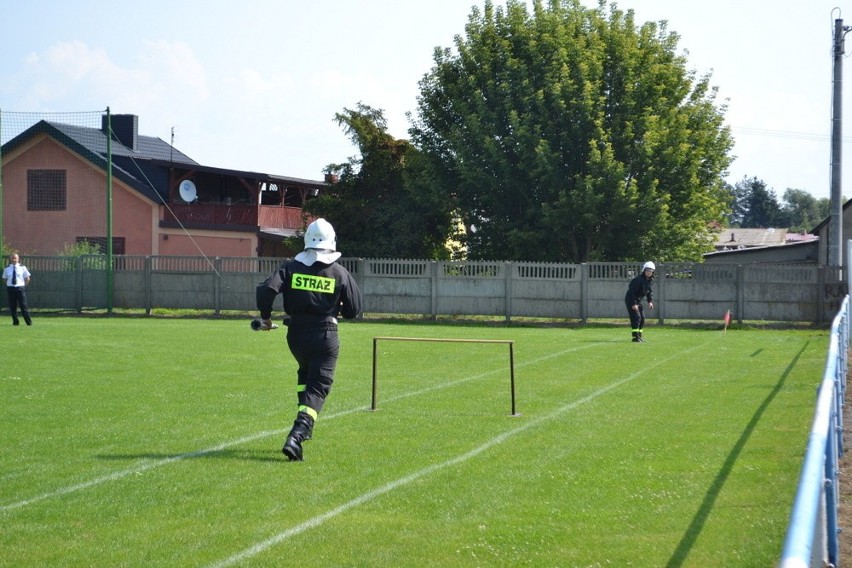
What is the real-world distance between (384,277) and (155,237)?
16.6 meters

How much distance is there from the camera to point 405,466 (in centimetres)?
925

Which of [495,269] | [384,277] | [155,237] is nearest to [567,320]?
[495,269]

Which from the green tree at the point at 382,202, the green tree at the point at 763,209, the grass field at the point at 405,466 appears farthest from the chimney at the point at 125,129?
the green tree at the point at 763,209

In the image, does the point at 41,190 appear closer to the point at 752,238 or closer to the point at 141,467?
the point at 141,467

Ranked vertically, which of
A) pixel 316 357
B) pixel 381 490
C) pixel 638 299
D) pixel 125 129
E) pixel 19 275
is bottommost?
pixel 381 490

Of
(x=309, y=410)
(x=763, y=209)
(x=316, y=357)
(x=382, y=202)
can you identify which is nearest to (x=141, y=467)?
(x=309, y=410)

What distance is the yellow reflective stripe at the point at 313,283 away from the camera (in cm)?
1005

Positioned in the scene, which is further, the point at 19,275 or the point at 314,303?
the point at 19,275

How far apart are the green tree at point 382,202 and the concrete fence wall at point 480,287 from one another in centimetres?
756

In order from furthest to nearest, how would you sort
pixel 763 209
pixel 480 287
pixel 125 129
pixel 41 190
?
pixel 763 209
pixel 125 129
pixel 41 190
pixel 480 287

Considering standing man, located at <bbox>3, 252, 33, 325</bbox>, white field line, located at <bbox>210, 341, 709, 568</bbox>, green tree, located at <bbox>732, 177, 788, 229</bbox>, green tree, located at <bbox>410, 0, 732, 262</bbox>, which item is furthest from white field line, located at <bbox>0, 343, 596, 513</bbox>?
green tree, located at <bbox>732, 177, 788, 229</bbox>

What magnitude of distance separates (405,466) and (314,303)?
1774mm

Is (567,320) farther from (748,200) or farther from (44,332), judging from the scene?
(748,200)

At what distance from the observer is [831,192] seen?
3228 cm
